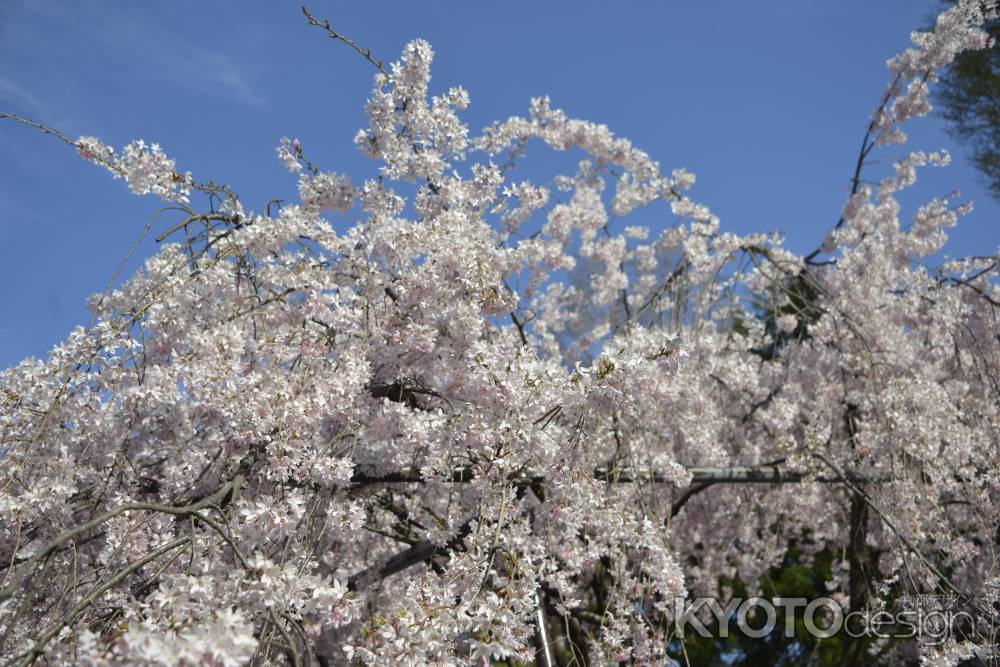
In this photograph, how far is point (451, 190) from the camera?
413 cm

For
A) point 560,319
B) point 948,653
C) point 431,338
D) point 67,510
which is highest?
point 560,319

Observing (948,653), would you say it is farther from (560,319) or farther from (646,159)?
(560,319)

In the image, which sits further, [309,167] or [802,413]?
[802,413]

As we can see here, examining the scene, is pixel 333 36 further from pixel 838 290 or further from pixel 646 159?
pixel 838 290

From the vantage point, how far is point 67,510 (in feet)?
9.98

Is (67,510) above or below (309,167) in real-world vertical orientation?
below

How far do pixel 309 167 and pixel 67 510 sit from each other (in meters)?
2.12

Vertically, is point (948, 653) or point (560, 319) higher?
point (560, 319)

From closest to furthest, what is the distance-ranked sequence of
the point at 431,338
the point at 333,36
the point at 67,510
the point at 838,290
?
the point at 67,510 → the point at 431,338 → the point at 333,36 → the point at 838,290

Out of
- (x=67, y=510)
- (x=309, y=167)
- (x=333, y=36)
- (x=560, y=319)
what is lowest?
(x=67, y=510)

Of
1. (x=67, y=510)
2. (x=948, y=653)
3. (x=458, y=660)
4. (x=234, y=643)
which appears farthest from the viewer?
(x=948, y=653)

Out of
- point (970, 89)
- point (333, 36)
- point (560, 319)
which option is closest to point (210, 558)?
point (333, 36)

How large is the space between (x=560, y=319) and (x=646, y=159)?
2630mm

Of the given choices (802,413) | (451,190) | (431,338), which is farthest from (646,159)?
(431,338)
